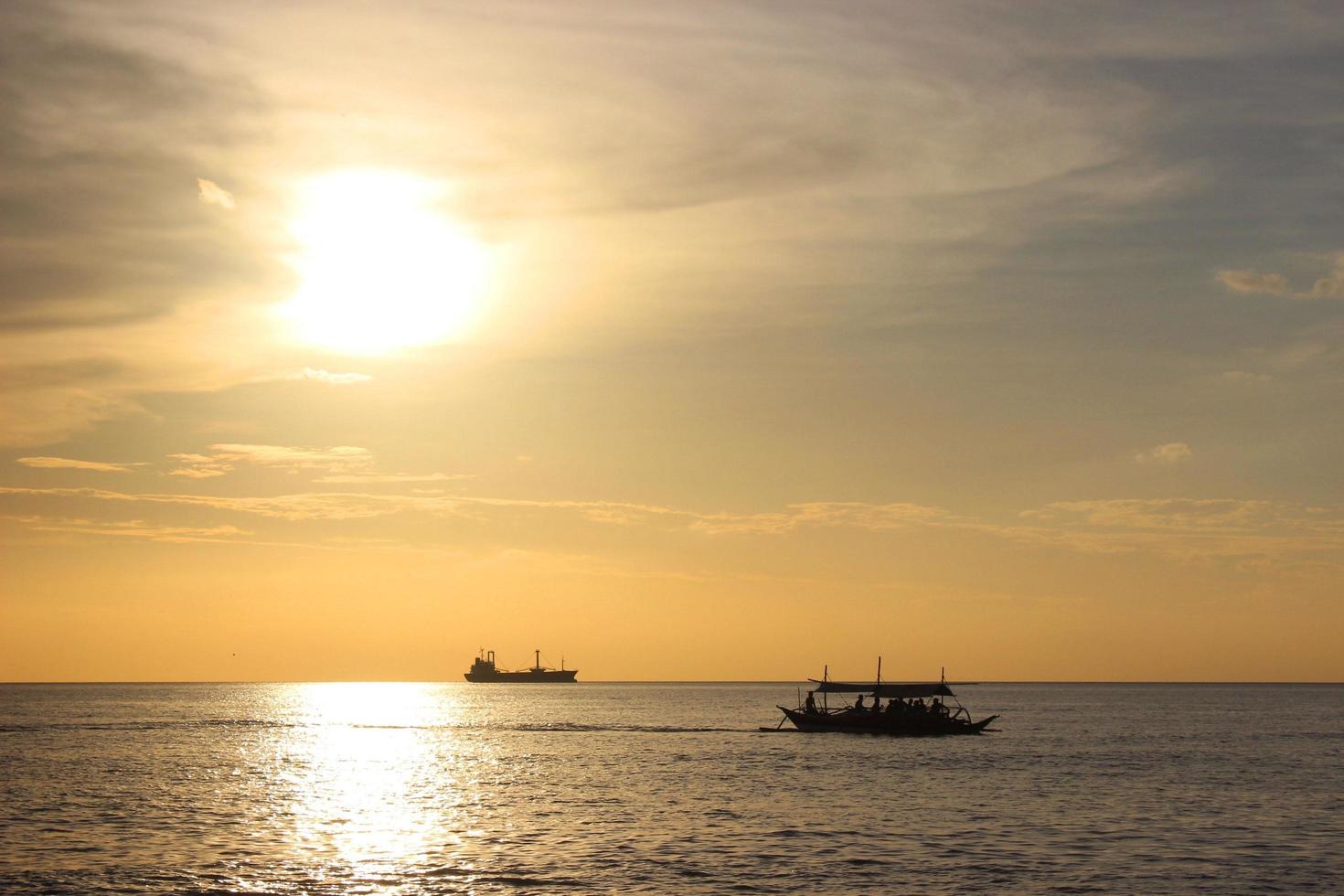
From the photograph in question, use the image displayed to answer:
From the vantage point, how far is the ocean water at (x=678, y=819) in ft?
154

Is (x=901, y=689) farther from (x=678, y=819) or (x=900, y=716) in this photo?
(x=678, y=819)

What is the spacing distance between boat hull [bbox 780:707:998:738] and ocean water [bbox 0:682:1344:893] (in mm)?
3030

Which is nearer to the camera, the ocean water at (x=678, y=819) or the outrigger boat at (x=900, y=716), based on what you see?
the ocean water at (x=678, y=819)

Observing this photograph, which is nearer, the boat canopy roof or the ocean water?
the ocean water

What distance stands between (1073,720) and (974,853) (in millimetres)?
155442

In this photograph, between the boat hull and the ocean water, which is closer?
the ocean water

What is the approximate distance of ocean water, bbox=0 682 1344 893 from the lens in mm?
46938

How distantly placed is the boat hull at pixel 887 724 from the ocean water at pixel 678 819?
303cm

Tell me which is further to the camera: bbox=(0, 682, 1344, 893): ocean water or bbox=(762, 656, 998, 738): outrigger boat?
bbox=(762, 656, 998, 738): outrigger boat

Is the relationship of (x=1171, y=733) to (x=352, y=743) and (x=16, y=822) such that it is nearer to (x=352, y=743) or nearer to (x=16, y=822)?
(x=352, y=743)

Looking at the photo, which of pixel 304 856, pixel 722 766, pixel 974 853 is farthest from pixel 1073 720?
pixel 304 856

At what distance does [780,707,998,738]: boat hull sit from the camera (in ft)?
416

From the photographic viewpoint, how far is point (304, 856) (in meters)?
51.4

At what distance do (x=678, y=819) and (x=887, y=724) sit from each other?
66.6 metres
